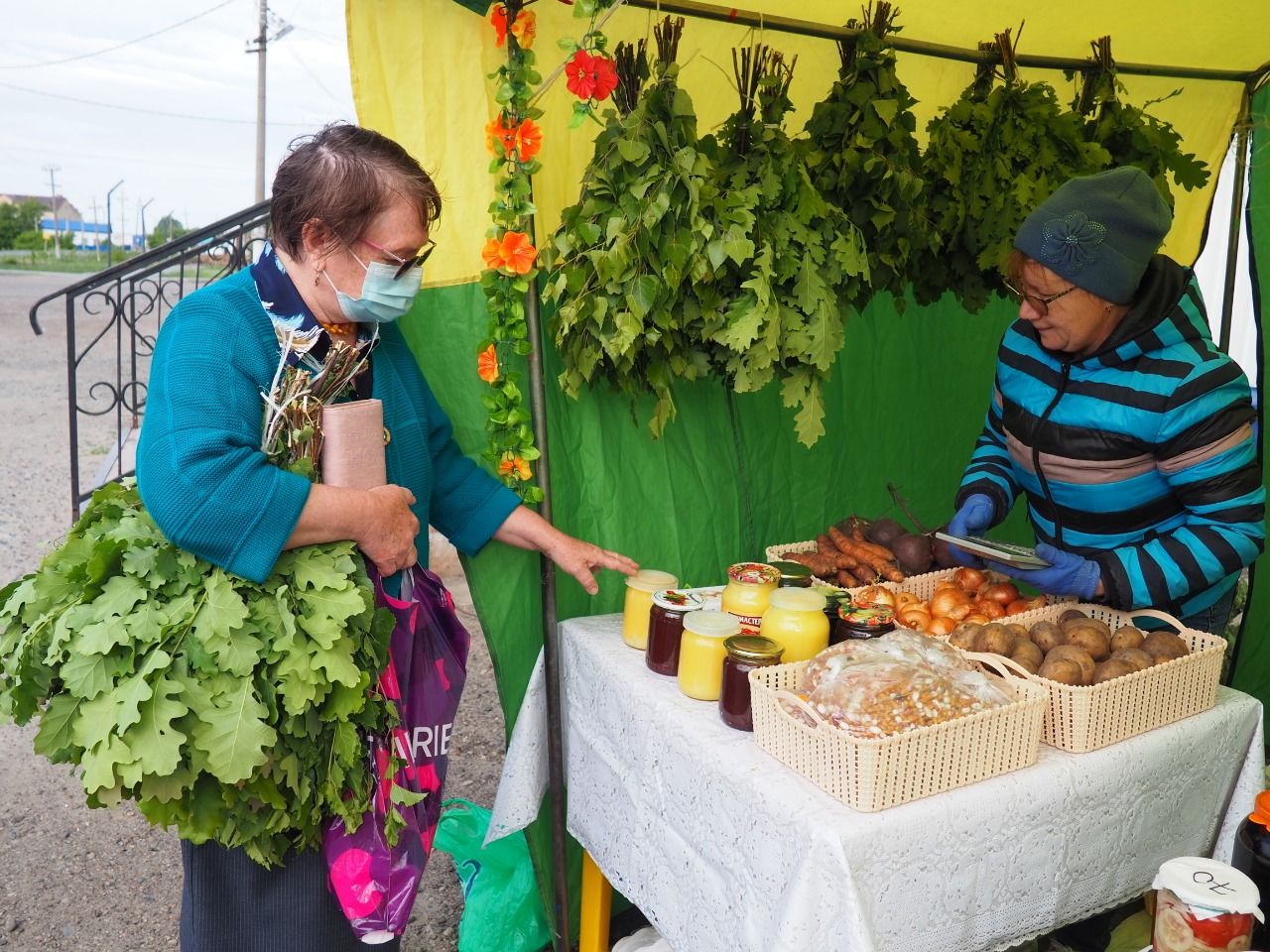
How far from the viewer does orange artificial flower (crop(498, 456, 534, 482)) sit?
2.45 meters

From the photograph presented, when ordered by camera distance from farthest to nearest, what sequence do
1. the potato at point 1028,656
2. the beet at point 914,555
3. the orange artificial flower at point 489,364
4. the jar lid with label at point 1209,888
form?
the beet at point 914,555, the orange artificial flower at point 489,364, the potato at point 1028,656, the jar lid with label at point 1209,888

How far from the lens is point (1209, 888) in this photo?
1.22 meters

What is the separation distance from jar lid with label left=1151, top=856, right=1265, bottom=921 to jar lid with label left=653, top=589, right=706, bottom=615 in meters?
1.09

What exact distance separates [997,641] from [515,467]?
1161 millimetres

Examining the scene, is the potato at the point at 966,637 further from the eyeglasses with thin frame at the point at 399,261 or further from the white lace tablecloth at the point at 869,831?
the eyeglasses with thin frame at the point at 399,261

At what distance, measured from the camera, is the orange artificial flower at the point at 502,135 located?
2.29 metres

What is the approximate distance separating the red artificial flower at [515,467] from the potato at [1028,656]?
117 cm

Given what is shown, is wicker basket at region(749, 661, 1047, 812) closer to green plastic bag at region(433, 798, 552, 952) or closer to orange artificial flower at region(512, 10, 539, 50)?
green plastic bag at region(433, 798, 552, 952)

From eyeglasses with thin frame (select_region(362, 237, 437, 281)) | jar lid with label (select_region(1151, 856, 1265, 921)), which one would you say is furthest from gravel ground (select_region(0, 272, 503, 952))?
jar lid with label (select_region(1151, 856, 1265, 921))

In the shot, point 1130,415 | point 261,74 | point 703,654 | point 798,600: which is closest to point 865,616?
point 798,600

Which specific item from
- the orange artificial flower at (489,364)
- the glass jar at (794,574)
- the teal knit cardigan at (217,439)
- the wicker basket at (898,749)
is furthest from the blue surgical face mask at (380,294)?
the glass jar at (794,574)

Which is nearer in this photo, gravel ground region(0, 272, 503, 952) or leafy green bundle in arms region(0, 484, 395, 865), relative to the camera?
leafy green bundle in arms region(0, 484, 395, 865)

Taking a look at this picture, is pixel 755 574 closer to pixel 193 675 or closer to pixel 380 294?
pixel 380 294

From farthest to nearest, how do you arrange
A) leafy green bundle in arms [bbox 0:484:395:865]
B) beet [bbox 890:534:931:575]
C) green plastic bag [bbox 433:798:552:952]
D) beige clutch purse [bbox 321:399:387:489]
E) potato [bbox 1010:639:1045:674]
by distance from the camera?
1. green plastic bag [bbox 433:798:552:952]
2. beet [bbox 890:534:931:575]
3. potato [bbox 1010:639:1045:674]
4. beige clutch purse [bbox 321:399:387:489]
5. leafy green bundle in arms [bbox 0:484:395:865]
